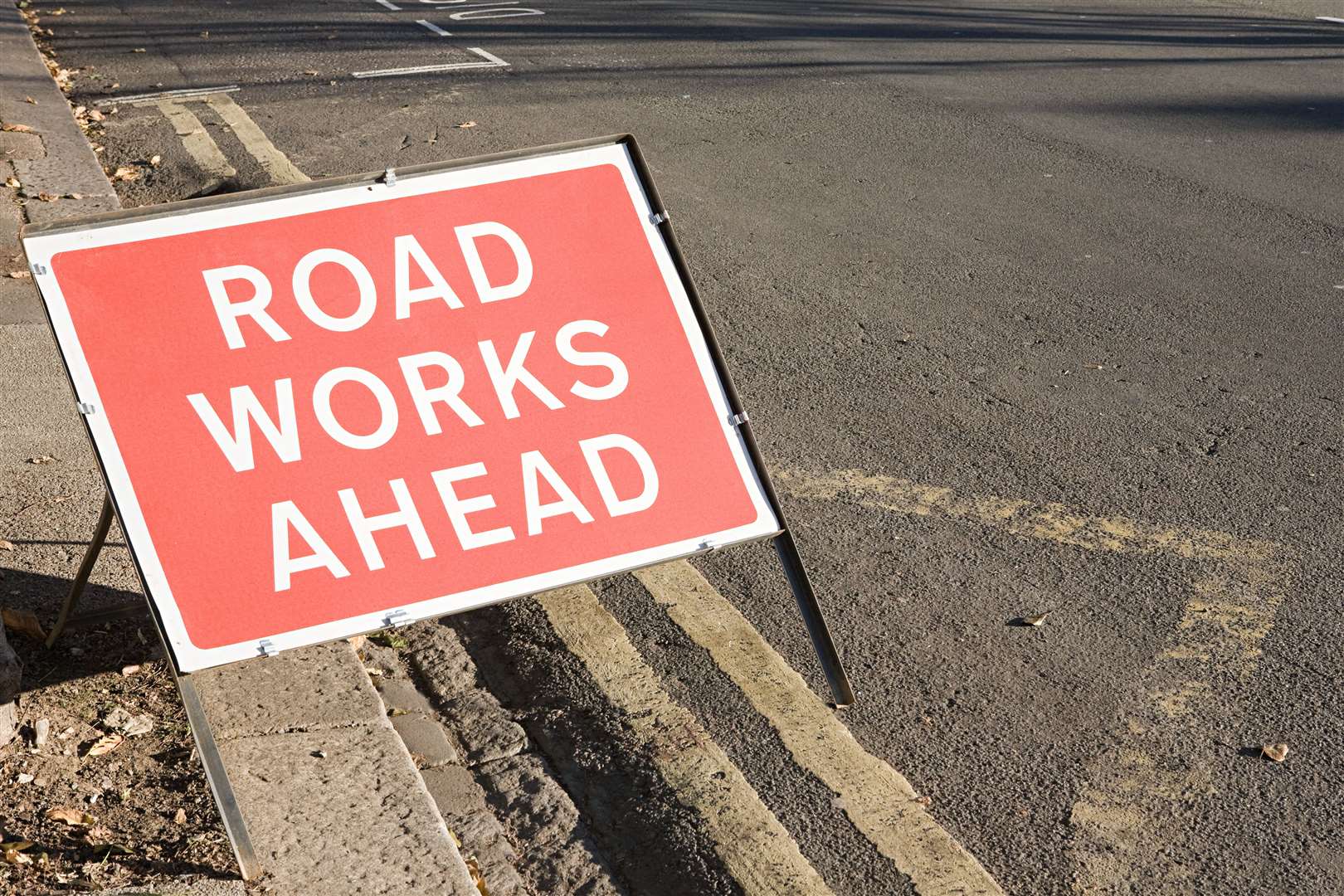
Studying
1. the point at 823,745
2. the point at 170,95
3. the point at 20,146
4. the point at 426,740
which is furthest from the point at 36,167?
the point at 823,745

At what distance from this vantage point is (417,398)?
9.86 feet

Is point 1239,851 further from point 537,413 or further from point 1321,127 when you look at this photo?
point 1321,127

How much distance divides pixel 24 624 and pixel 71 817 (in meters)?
0.81

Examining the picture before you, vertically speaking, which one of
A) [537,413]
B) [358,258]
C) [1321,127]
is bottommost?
[1321,127]

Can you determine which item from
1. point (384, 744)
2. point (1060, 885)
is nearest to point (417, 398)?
point (384, 744)

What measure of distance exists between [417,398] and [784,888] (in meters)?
1.29

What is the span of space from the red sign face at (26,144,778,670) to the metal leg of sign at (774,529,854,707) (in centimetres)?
10

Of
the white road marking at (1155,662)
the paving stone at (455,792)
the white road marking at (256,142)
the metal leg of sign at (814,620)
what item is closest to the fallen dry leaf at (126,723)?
the paving stone at (455,792)

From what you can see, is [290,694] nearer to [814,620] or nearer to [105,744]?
[105,744]

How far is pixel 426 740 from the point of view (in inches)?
134

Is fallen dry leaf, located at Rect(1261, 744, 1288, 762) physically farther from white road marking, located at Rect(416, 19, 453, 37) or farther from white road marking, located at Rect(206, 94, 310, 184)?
white road marking, located at Rect(416, 19, 453, 37)

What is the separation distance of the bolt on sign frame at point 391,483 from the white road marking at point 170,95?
8.05 m

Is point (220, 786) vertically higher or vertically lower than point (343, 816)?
higher

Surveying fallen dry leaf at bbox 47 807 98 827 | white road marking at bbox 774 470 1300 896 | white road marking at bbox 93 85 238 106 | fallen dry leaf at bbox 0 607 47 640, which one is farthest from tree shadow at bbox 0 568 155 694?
white road marking at bbox 93 85 238 106
